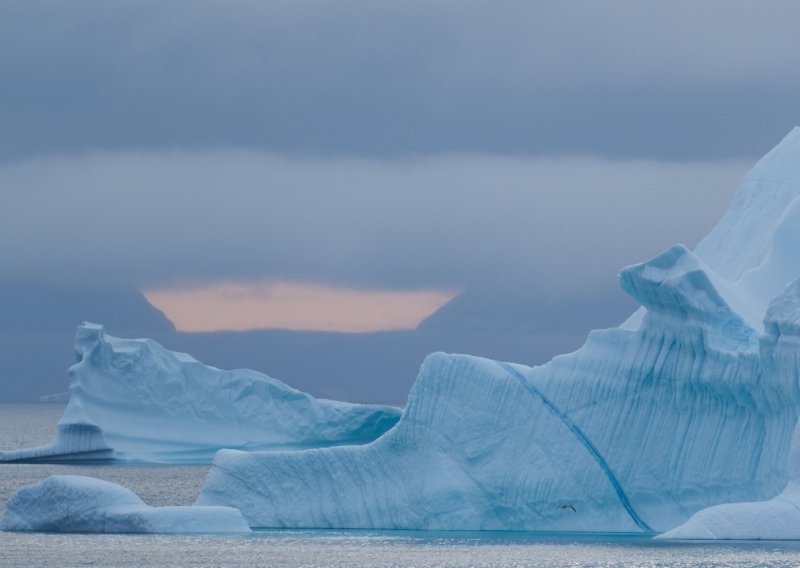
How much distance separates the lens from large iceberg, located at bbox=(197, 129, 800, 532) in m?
24.8

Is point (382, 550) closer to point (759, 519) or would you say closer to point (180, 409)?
point (759, 519)

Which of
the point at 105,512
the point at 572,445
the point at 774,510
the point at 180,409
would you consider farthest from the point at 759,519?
the point at 180,409

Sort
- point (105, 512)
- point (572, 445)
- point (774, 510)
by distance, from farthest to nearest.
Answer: point (105, 512)
point (572, 445)
point (774, 510)

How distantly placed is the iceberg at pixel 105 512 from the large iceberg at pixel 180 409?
54.2 feet

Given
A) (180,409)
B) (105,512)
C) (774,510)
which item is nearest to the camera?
(774,510)

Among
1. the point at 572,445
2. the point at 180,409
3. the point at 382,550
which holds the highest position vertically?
the point at 180,409

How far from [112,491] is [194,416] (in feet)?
63.4

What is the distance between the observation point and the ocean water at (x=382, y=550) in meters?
21.8

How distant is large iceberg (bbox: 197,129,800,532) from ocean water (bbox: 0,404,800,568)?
1.48 feet

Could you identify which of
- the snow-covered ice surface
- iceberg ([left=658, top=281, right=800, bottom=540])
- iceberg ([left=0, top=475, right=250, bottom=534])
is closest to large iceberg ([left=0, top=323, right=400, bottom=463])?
iceberg ([left=0, top=475, right=250, bottom=534])

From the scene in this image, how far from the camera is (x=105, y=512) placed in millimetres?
26047

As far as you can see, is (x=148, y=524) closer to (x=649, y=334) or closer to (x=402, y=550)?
(x=402, y=550)

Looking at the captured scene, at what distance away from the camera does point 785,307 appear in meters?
23.6

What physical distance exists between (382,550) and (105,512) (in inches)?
193
